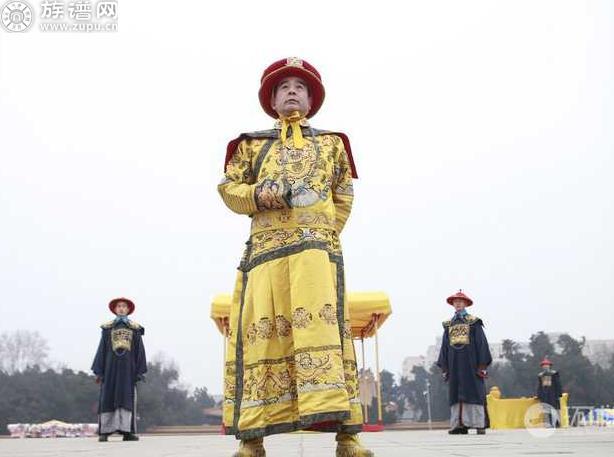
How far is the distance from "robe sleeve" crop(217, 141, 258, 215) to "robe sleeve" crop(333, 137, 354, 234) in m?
0.44

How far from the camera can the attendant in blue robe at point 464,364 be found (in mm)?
9062

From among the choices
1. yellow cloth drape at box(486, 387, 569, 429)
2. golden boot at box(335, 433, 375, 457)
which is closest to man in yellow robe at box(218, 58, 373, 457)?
golden boot at box(335, 433, 375, 457)

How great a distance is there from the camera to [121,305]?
955 centimetres

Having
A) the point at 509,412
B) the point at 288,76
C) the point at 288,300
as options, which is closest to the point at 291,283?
the point at 288,300

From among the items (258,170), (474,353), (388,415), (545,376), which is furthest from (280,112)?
(388,415)

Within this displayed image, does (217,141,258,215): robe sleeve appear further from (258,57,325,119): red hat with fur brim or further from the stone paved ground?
the stone paved ground

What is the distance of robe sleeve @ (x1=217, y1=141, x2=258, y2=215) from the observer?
10.2 feet

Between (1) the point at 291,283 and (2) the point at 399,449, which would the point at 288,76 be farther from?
(2) the point at 399,449

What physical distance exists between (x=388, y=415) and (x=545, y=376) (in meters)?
22.7

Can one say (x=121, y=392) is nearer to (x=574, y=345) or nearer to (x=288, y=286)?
(x=288, y=286)

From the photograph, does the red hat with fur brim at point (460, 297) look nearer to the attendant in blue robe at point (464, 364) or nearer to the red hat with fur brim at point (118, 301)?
the attendant in blue robe at point (464, 364)

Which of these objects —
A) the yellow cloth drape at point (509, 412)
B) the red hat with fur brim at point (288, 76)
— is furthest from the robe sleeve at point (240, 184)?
the yellow cloth drape at point (509, 412)

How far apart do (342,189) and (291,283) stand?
0.70 metres

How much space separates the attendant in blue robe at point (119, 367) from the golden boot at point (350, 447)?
22.9 ft
